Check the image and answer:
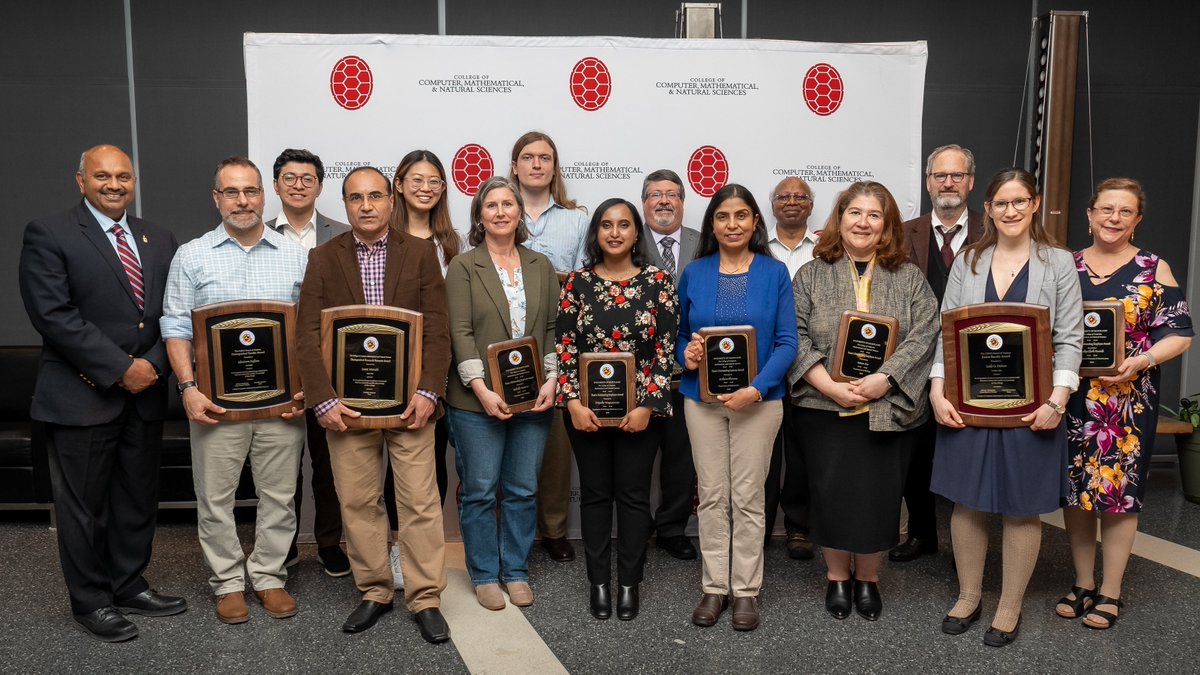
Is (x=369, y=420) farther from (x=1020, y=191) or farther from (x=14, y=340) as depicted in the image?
(x=14, y=340)

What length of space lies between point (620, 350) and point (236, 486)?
1501mm

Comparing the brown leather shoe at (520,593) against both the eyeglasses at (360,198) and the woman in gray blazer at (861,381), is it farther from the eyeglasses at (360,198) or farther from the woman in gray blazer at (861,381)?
the eyeglasses at (360,198)

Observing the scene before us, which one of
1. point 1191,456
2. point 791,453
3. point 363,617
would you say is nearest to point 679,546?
point 791,453

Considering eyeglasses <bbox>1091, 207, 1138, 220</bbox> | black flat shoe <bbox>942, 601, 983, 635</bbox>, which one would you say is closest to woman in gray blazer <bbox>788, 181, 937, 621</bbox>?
black flat shoe <bbox>942, 601, 983, 635</bbox>

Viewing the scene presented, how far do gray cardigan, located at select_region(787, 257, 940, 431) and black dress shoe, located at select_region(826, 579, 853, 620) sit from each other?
0.68 metres


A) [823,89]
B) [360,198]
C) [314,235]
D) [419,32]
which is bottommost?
[314,235]

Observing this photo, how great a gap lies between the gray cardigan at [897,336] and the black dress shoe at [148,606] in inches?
95.4

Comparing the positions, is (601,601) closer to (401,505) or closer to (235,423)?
(401,505)

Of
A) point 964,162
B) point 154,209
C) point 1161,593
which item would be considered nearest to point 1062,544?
point 1161,593

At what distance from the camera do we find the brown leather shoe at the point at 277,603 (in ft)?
9.96

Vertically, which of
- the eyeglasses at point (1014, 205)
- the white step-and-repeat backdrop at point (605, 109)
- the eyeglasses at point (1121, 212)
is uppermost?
the white step-and-repeat backdrop at point (605, 109)

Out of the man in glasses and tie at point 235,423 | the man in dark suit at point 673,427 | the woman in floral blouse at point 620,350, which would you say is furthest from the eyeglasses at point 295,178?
the man in dark suit at point 673,427

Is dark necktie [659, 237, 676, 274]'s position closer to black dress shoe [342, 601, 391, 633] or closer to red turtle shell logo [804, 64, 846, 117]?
red turtle shell logo [804, 64, 846, 117]

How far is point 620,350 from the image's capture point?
2832 millimetres
